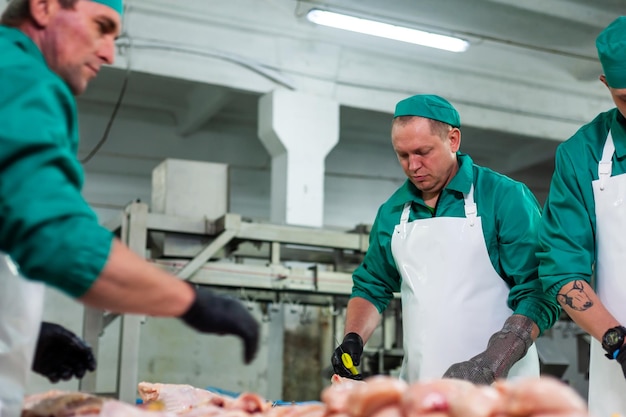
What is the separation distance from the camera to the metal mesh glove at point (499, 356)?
259cm

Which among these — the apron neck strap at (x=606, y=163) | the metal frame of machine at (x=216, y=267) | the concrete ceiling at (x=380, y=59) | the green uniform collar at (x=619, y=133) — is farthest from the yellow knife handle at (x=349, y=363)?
the concrete ceiling at (x=380, y=59)

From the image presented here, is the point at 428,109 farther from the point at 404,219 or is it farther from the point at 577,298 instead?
the point at 577,298

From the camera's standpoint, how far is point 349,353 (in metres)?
3.13

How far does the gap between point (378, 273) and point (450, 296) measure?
404 millimetres

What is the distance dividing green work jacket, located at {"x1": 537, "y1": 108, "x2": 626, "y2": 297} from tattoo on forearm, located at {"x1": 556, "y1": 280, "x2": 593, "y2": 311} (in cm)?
3

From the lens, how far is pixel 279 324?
488 inches

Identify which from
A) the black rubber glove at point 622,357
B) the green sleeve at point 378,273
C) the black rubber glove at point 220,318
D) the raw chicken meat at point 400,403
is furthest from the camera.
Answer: the green sleeve at point 378,273

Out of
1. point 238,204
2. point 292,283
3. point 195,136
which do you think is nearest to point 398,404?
point 292,283

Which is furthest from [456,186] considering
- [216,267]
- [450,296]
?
[216,267]

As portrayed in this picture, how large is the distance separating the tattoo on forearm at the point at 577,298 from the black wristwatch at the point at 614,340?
0.42 ft

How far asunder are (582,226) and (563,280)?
0.21 meters

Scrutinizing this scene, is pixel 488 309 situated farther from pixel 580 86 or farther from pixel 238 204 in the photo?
pixel 238 204

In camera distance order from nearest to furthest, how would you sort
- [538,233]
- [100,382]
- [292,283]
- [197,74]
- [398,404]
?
1. [398,404]
2. [538,233]
3. [292,283]
4. [197,74]
5. [100,382]

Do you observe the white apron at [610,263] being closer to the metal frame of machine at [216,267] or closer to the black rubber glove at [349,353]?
the black rubber glove at [349,353]
